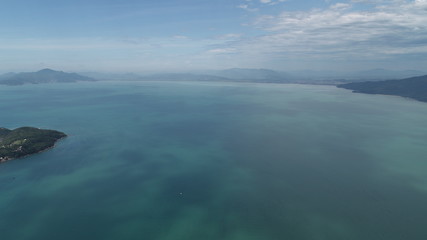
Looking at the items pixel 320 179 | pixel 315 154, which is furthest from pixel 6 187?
pixel 315 154

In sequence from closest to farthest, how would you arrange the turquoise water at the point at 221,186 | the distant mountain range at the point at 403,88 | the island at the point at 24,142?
the turquoise water at the point at 221,186 < the island at the point at 24,142 < the distant mountain range at the point at 403,88

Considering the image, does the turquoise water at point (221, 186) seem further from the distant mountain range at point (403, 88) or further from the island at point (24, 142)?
the distant mountain range at point (403, 88)

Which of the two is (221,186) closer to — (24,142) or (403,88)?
(24,142)

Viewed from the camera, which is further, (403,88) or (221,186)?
(403,88)

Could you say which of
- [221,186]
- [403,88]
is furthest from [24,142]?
[403,88]

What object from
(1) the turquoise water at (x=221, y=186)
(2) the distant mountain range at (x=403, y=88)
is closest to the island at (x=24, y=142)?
(1) the turquoise water at (x=221, y=186)

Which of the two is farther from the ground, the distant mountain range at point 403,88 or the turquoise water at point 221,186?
the distant mountain range at point 403,88

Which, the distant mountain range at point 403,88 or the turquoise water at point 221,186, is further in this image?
the distant mountain range at point 403,88

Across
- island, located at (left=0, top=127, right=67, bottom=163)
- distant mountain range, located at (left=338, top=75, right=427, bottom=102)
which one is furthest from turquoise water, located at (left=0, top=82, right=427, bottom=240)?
distant mountain range, located at (left=338, top=75, right=427, bottom=102)
